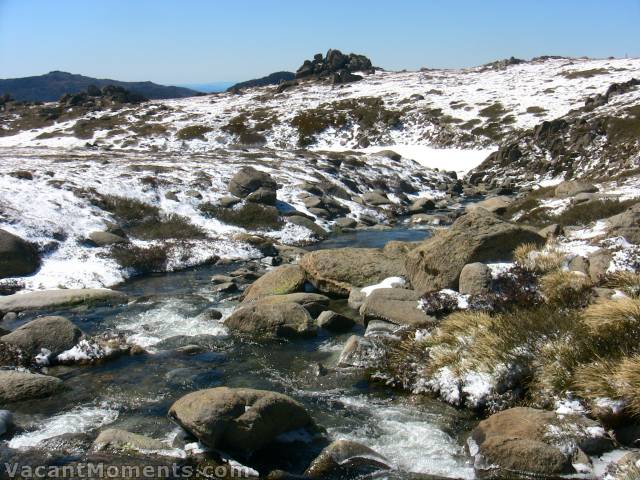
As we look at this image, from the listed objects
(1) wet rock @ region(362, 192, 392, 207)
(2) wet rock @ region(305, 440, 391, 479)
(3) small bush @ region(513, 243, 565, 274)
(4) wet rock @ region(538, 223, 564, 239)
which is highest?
(4) wet rock @ region(538, 223, 564, 239)

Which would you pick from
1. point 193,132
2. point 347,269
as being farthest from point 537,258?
point 193,132

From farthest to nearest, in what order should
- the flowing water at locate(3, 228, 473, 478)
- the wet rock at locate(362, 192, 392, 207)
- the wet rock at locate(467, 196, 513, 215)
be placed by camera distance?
the wet rock at locate(362, 192, 392, 207), the wet rock at locate(467, 196, 513, 215), the flowing water at locate(3, 228, 473, 478)

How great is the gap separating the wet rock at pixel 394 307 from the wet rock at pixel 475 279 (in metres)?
1.32

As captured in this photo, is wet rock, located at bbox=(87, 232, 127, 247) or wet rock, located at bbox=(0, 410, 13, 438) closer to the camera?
wet rock, located at bbox=(0, 410, 13, 438)

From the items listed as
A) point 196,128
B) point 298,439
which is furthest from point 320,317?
point 196,128

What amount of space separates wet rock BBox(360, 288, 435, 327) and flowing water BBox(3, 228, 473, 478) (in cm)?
71

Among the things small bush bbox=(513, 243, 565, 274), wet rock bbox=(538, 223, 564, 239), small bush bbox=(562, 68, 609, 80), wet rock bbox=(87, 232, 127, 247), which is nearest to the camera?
small bush bbox=(513, 243, 565, 274)

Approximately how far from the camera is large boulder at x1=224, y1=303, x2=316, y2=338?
14977mm

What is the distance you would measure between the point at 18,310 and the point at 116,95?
321 ft

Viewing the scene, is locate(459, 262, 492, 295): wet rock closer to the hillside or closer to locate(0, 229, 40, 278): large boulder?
locate(0, 229, 40, 278): large boulder

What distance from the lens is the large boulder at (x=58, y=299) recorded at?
1780 cm

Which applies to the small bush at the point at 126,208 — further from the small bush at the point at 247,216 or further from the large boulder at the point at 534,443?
the large boulder at the point at 534,443

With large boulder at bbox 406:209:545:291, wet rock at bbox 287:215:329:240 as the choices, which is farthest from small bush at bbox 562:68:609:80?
large boulder at bbox 406:209:545:291

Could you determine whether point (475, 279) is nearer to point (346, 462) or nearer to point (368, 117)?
point (346, 462)
